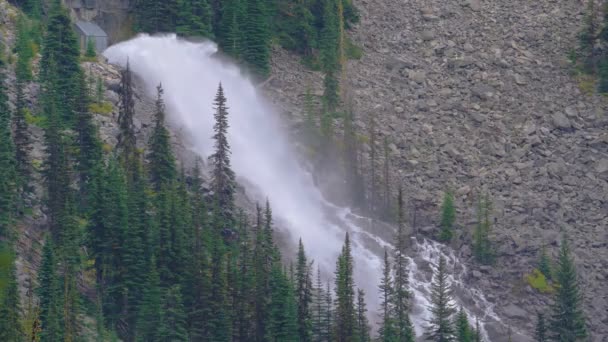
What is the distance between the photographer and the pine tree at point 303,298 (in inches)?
3935

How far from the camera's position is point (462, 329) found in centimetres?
10269

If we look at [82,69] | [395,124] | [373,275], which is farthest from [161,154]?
[395,124]

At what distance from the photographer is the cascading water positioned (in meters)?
114

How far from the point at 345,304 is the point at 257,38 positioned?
38264mm

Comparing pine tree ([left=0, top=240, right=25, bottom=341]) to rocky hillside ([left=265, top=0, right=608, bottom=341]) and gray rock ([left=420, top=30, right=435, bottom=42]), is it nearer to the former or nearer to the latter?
rocky hillside ([left=265, top=0, right=608, bottom=341])

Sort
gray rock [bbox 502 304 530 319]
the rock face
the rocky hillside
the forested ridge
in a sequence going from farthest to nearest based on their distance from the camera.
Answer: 1. the rock face
2. the rocky hillside
3. gray rock [bbox 502 304 530 319]
4. the forested ridge

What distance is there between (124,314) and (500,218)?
116ft

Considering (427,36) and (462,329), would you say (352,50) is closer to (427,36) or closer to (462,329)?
(427,36)

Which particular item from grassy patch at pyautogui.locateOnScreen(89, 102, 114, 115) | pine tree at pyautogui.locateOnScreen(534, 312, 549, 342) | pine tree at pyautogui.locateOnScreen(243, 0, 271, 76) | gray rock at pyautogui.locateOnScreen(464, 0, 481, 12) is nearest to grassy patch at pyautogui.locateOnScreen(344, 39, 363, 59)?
pine tree at pyautogui.locateOnScreen(243, 0, 271, 76)

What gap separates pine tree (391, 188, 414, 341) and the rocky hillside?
825 centimetres

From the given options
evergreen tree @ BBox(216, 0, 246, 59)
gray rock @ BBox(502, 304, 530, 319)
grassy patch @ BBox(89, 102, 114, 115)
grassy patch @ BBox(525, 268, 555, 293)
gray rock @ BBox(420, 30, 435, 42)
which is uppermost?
evergreen tree @ BBox(216, 0, 246, 59)

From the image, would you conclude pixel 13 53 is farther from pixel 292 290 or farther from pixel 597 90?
pixel 597 90

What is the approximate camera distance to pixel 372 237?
117 meters

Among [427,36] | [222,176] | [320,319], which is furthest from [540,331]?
[427,36]
